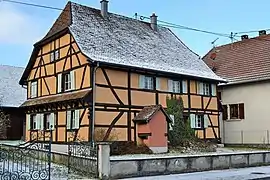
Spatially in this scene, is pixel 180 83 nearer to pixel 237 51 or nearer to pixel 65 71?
pixel 65 71

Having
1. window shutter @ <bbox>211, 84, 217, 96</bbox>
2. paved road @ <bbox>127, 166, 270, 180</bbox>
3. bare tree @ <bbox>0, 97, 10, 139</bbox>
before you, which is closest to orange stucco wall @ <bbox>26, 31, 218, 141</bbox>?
window shutter @ <bbox>211, 84, 217, 96</bbox>

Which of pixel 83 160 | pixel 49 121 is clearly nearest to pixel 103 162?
pixel 83 160

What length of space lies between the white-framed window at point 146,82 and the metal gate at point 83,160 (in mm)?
9137

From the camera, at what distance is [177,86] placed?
27.5 metres

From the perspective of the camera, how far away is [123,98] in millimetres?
24188

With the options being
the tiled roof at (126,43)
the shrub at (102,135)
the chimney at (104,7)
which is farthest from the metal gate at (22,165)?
the chimney at (104,7)

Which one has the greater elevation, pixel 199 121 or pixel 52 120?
pixel 52 120

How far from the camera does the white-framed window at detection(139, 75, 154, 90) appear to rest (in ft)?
82.8

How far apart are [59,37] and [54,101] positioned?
4.41m

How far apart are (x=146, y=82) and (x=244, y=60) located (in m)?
12.1

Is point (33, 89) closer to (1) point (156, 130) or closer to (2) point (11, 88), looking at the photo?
(2) point (11, 88)

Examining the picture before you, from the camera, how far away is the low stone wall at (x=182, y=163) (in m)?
15.2

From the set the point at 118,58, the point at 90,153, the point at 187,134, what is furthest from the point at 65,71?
the point at 90,153

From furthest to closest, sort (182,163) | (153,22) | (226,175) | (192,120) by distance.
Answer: (153,22) → (192,120) → (182,163) → (226,175)
